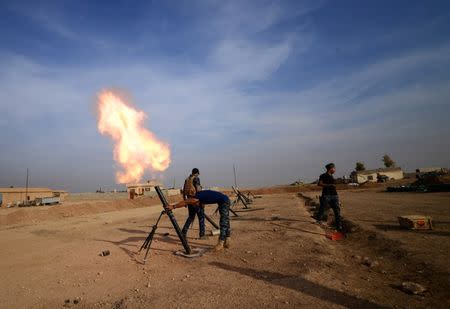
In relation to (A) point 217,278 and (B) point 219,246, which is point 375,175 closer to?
(B) point 219,246

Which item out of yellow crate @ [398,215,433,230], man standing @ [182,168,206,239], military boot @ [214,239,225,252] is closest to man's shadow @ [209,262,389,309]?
military boot @ [214,239,225,252]

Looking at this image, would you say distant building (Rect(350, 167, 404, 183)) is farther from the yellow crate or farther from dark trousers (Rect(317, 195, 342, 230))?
the yellow crate

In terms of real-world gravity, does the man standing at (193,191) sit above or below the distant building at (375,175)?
below

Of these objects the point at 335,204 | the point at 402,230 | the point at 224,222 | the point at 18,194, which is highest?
the point at 18,194

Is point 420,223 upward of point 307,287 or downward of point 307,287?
upward

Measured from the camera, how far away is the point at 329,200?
10438 millimetres

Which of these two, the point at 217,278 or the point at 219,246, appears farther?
the point at 219,246

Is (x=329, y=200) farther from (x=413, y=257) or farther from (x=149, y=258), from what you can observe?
(x=149, y=258)

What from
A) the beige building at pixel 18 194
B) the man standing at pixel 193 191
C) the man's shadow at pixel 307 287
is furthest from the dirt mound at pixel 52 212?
the beige building at pixel 18 194

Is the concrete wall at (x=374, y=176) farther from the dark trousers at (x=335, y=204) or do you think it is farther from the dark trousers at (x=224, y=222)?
the dark trousers at (x=224, y=222)

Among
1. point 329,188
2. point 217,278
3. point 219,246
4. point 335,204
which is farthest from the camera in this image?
point 329,188

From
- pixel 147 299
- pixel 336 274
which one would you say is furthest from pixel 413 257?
pixel 147 299

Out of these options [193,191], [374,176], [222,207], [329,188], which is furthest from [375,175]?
[222,207]

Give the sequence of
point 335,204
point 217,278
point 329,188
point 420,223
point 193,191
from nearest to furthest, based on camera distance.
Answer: point 217,278 → point 420,223 → point 193,191 → point 335,204 → point 329,188
